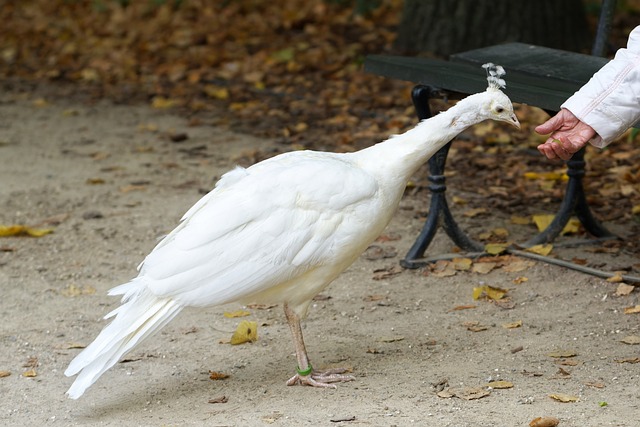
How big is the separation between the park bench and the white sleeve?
87 cm

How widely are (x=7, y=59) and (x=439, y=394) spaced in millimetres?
8636

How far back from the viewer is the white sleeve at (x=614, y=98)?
11.6ft

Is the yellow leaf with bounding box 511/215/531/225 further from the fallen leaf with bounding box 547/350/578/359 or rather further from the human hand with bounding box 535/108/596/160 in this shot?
the human hand with bounding box 535/108/596/160

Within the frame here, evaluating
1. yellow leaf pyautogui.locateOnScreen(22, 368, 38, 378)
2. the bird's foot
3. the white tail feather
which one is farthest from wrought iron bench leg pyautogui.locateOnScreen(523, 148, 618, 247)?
yellow leaf pyautogui.locateOnScreen(22, 368, 38, 378)

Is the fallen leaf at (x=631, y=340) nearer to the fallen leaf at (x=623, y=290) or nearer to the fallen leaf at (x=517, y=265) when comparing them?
the fallen leaf at (x=623, y=290)

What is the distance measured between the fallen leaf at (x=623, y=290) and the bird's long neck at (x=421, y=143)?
128cm

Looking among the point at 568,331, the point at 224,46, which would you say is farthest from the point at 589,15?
the point at 568,331

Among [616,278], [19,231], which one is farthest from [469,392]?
[19,231]

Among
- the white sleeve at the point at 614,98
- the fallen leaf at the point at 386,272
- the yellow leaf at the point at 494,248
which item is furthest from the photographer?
the yellow leaf at the point at 494,248

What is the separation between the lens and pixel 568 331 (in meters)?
4.34

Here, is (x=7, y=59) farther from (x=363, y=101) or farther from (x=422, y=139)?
(x=422, y=139)

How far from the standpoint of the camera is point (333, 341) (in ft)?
14.6

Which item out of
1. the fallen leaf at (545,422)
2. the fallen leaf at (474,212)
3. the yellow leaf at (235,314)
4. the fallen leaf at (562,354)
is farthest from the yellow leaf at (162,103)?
the fallen leaf at (545,422)

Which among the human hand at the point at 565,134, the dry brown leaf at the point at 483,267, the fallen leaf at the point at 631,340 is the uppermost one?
the human hand at the point at 565,134
